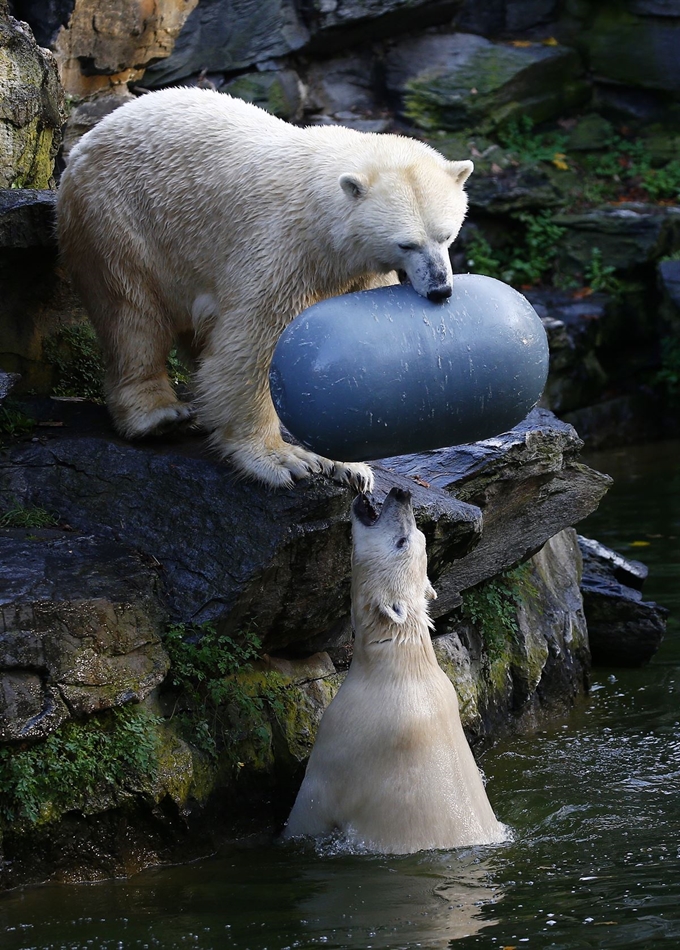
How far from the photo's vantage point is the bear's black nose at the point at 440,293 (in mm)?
4266

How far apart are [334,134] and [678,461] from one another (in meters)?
8.86

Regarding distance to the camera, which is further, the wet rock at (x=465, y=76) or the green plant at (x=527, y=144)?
the green plant at (x=527, y=144)

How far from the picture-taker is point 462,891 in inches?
166

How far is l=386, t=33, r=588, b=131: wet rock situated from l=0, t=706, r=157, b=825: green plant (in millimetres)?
12972

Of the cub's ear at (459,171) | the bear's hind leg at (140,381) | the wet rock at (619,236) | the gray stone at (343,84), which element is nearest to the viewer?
the cub's ear at (459,171)

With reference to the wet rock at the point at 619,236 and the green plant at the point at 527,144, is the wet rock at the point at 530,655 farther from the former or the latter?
the green plant at the point at 527,144

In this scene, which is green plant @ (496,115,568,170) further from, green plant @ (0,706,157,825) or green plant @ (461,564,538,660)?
green plant @ (0,706,157,825)

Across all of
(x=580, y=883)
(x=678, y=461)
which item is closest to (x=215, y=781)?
(x=580, y=883)

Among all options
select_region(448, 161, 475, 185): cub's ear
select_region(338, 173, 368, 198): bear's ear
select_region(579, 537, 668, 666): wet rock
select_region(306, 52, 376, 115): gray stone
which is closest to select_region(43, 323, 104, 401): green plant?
select_region(338, 173, 368, 198): bear's ear

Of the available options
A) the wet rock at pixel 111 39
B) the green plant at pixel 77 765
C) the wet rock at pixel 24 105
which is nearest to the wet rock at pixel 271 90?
the wet rock at pixel 111 39

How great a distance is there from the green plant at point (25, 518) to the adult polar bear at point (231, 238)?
0.53 metres

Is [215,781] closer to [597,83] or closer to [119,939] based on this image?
[119,939]

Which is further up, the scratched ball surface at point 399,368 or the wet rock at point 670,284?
the scratched ball surface at point 399,368

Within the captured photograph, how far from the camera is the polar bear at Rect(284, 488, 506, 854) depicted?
471cm
